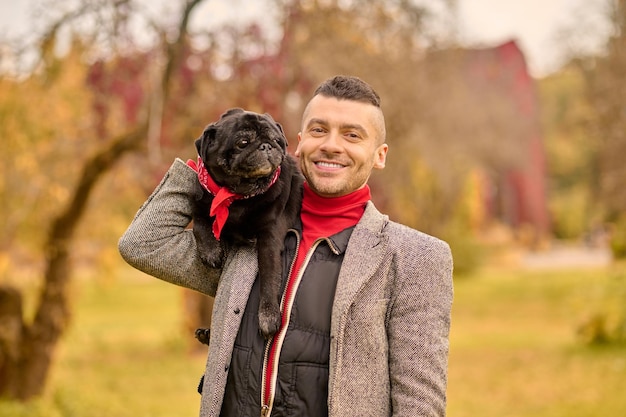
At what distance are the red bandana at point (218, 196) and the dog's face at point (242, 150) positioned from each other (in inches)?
0.8

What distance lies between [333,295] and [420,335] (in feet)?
0.95

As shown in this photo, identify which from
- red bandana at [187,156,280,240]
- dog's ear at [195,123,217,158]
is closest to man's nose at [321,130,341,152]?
red bandana at [187,156,280,240]

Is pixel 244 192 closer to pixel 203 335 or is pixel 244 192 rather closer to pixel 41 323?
pixel 203 335

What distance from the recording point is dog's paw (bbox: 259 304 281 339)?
232cm

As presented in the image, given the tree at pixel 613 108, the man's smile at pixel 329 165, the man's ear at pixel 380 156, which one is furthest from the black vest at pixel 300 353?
the tree at pixel 613 108

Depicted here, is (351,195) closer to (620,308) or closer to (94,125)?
(94,125)

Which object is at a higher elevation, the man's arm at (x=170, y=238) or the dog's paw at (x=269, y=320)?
the man's arm at (x=170, y=238)

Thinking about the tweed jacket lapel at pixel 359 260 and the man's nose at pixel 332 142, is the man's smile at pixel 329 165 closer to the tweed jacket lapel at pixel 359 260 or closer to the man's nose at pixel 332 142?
the man's nose at pixel 332 142

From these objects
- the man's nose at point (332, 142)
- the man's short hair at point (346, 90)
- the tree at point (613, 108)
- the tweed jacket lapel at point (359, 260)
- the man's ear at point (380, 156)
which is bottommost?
the tweed jacket lapel at point (359, 260)

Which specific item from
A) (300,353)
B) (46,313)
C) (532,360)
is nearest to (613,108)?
(532,360)

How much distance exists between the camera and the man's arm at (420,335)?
7.59ft

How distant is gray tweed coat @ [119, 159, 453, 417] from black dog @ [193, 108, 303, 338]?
0.09 metres

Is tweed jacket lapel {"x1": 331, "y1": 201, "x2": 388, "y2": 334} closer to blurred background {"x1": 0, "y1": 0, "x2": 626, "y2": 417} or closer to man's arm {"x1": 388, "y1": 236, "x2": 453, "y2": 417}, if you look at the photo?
man's arm {"x1": 388, "y1": 236, "x2": 453, "y2": 417}

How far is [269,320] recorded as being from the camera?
233 cm
